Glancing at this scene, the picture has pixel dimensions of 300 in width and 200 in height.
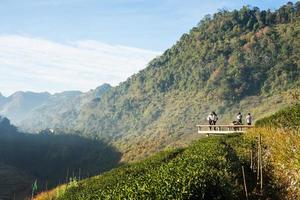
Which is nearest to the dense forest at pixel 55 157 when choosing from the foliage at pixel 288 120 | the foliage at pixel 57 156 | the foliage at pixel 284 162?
the foliage at pixel 57 156

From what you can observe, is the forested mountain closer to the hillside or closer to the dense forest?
the dense forest

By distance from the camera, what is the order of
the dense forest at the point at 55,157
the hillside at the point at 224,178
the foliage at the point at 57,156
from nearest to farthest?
the hillside at the point at 224,178 < the dense forest at the point at 55,157 < the foliage at the point at 57,156

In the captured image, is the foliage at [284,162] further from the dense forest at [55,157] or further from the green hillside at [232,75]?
the dense forest at [55,157]

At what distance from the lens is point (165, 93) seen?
19975 centimetres

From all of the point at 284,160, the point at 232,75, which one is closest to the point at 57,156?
the point at 232,75

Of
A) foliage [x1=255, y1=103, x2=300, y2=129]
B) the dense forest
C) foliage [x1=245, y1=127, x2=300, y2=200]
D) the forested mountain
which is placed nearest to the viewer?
foliage [x1=245, y1=127, x2=300, y2=200]

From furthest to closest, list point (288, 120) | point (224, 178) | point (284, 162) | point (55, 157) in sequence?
1. point (55, 157)
2. point (288, 120)
3. point (284, 162)
4. point (224, 178)

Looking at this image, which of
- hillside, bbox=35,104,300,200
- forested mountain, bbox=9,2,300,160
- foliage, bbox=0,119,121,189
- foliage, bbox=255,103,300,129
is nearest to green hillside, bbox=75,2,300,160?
forested mountain, bbox=9,2,300,160

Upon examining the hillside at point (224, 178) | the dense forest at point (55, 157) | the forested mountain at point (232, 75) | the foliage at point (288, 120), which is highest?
the forested mountain at point (232, 75)

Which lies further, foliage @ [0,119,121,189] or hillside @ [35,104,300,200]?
foliage @ [0,119,121,189]

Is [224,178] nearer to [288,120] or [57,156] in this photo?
[288,120]

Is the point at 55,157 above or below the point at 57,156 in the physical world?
below

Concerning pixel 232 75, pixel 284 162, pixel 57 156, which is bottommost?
pixel 57 156

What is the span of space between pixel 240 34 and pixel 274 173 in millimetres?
166528
